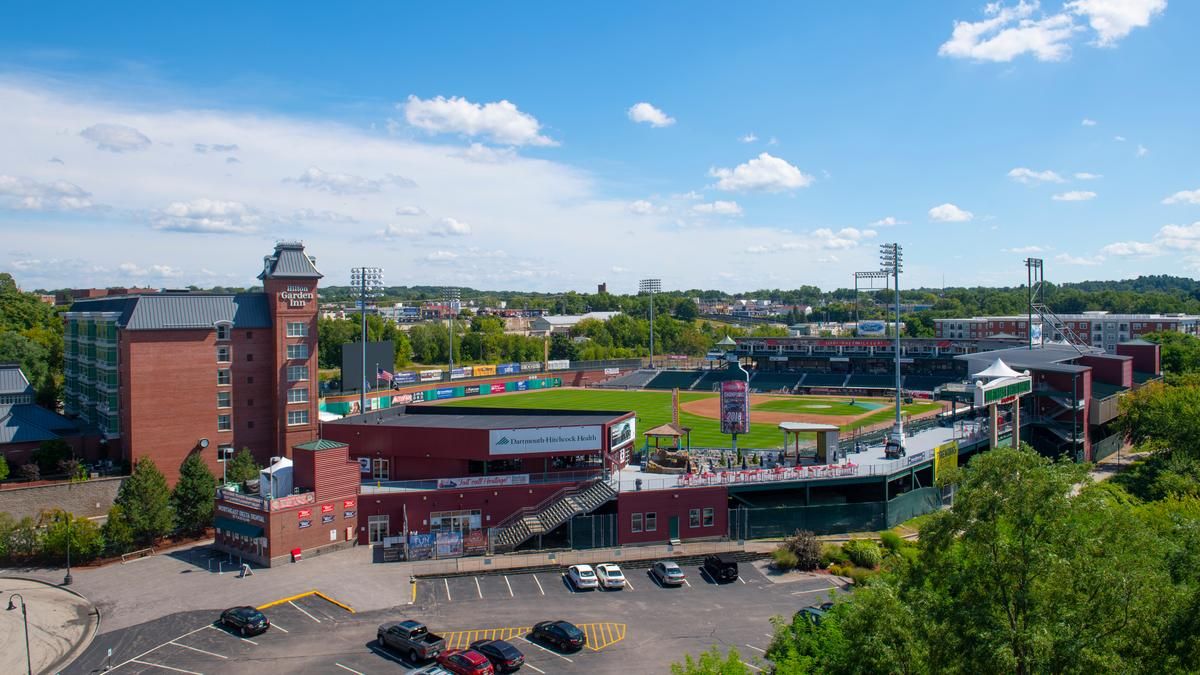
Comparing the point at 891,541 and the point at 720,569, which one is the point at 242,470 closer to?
the point at 720,569

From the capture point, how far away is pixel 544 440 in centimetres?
4734

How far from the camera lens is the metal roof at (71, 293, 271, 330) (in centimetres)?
5734

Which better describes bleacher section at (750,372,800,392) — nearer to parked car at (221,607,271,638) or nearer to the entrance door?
the entrance door

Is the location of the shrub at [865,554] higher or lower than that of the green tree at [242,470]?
lower

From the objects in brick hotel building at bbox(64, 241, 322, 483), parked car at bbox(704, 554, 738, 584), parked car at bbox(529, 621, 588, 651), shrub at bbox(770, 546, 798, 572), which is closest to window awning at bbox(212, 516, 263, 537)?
brick hotel building at bbox(64, 241, 322, 483)

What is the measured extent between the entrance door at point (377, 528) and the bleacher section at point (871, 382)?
260 feet

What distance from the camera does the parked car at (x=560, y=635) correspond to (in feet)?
103

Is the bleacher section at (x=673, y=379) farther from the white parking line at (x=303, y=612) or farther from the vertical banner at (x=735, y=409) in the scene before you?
the white parking line at (x=303, y=612)

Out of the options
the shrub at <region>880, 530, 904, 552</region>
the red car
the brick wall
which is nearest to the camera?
the red car

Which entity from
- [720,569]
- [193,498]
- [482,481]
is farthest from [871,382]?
[193,498]

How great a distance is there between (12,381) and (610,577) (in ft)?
180

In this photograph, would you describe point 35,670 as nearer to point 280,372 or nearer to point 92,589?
point 92,589

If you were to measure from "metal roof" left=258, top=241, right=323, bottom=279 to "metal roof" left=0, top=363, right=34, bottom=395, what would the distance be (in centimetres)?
2248

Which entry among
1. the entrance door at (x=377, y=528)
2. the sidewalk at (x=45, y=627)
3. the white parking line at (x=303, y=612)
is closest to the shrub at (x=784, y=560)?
the entrance door at (x=377, y=528)
